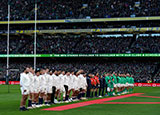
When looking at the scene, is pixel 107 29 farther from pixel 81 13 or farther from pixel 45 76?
pixel 45 76

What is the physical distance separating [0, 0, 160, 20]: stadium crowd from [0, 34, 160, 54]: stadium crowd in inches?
182

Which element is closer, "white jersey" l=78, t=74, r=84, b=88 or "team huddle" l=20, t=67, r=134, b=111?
"team huddle" l=20, t=67, r=134, b=111

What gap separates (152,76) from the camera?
167 feet

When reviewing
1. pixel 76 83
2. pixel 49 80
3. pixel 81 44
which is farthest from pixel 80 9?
pixel 49 80

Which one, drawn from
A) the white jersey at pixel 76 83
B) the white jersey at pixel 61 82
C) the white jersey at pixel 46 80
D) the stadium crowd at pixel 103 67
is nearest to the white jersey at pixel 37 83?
the white jersey at pixel 46 80

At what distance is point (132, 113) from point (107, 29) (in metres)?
44.2

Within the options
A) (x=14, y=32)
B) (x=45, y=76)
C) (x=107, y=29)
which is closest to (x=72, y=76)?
(x=45, y=76)

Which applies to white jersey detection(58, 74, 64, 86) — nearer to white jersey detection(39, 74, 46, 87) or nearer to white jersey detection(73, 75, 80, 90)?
white jersey detection(73, 75, 80, 90)

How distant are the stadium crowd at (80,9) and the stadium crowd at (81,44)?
15.2ft

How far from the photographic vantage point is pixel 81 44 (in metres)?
59.7

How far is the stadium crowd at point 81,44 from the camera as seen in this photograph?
181ft

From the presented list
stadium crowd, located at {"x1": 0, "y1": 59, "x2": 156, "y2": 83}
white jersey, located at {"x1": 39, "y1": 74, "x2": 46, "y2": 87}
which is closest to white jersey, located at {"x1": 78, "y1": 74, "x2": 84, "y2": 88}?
white jersey, located at {"x1": 39, "y1": 74, "x2": 46, "y2": 87}

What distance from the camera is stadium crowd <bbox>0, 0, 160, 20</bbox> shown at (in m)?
57.0

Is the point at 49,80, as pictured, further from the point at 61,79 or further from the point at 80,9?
the point at 80,9
